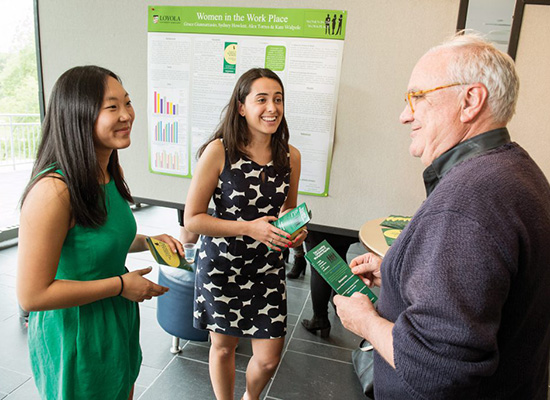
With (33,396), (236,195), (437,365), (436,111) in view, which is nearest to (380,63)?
(236,195)

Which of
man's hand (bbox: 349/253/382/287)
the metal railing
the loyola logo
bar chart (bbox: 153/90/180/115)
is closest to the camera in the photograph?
man's hand (bbox: 349/253/382/287)

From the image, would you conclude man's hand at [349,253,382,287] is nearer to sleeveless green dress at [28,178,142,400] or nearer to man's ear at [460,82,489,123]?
man's ear at [460,82,489,123]

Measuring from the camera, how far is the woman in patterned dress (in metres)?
1.66

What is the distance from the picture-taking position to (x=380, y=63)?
8.00 feet

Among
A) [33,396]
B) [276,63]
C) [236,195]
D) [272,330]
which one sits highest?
[276,63]

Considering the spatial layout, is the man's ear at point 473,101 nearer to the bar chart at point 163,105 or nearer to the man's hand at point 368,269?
the man's hand at point 368,269

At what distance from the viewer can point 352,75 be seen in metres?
2.50

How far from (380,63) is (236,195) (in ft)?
4.73

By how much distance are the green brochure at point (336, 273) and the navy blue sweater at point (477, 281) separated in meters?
0.38

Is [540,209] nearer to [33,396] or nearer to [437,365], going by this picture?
[437,365]

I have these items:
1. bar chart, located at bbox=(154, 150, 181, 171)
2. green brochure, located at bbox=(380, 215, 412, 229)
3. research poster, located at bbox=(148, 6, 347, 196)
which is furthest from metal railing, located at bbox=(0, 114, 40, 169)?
green brochure, located at bbox=(380, 215, 412, 229)

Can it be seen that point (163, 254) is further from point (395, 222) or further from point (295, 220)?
point (395, 222)

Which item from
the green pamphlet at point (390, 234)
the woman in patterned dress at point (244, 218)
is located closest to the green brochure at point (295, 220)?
the woman in patterned dress at point (244, 218)

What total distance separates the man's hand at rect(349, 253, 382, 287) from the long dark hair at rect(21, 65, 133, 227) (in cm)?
86
